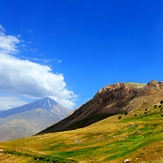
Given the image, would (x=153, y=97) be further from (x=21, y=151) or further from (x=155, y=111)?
(x=21, y=151)

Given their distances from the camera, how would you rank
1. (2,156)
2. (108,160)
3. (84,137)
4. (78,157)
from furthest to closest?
(84,137) → (2,156) → (78,157) → (108,160)

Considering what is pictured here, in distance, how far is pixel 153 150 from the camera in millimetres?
41875

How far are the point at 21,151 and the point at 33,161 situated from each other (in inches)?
519

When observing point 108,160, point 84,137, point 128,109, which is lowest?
point 108,160

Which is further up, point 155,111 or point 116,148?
point 155,111

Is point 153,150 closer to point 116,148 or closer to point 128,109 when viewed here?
→ point 116,148

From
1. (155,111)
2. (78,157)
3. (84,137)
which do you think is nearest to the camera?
(78,157)

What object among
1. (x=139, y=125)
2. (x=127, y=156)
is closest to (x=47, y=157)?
(x=127, y=156)

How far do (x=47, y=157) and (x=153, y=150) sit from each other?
24059 millimetres

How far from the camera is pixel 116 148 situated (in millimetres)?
54125

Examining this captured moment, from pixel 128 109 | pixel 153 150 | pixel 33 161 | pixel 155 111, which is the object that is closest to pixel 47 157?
pixel 33 161

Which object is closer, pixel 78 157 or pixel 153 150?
pixel 153 150

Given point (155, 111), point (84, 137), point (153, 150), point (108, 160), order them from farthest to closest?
point (155, 111) < point (84, 137) < point (108, 160) < point (153, 150)

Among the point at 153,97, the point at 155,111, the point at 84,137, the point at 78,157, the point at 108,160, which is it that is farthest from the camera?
the point at 153,97
